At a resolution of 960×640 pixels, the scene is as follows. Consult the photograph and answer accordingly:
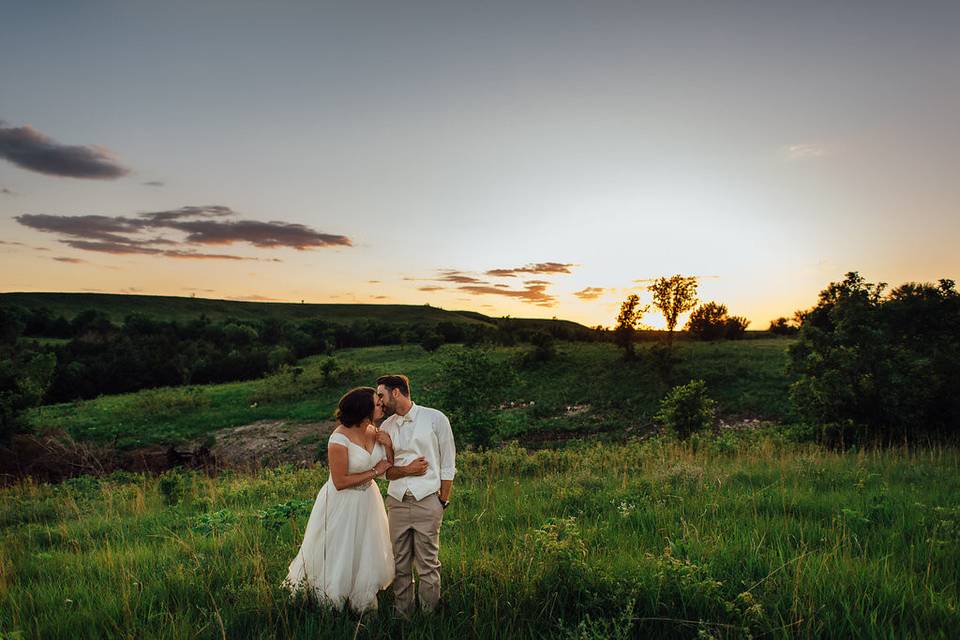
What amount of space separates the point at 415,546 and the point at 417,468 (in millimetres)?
722

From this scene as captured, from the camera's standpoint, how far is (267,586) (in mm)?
4652

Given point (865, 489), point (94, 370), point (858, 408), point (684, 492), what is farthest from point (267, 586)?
point (94, 370)

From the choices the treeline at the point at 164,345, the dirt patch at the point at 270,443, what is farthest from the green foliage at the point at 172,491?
the treeline at the point at 164,345

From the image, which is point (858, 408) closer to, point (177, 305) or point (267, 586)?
point (267, 586)

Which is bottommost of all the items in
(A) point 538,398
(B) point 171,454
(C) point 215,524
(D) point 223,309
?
(B) point 171,454

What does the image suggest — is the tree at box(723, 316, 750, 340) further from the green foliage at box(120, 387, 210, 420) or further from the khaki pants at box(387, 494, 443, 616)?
the khaki pants at box(387, 494, 443, 616)

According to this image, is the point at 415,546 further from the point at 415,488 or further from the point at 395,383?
the point at 395,383

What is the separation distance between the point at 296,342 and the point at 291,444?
184ft

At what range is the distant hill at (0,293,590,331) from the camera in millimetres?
103375

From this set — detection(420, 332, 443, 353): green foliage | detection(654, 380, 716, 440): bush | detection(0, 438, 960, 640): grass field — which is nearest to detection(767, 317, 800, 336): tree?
detection(420, 332, 443, 353): green foliage

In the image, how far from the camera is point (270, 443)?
2534 centimetres

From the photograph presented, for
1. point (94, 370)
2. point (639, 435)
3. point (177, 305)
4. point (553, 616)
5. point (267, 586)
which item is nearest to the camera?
point (553, 616)

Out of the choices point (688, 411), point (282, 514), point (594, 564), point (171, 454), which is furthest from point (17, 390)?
point (688, 411)

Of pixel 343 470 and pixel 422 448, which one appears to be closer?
pixel 422 448
